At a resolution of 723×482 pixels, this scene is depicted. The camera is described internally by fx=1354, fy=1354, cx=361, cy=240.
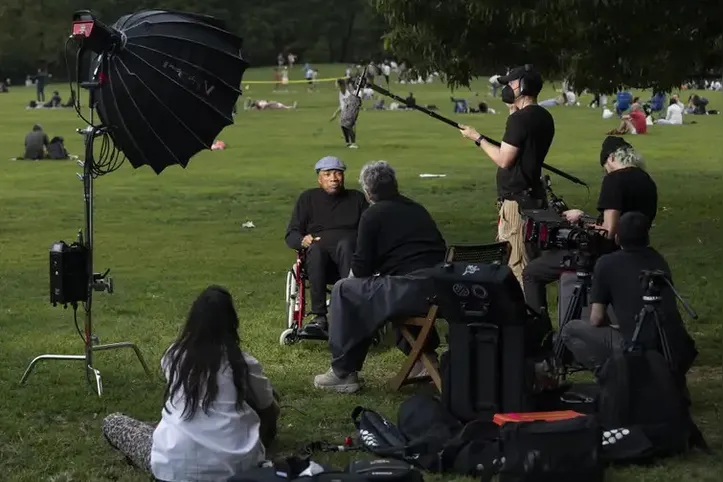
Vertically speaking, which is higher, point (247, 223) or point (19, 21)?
point (19, 21)

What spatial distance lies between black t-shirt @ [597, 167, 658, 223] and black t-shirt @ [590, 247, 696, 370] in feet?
5.27

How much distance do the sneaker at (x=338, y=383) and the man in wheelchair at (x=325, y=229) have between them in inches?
51.1

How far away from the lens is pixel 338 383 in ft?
26.8

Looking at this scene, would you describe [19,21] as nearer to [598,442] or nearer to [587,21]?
[587,21]

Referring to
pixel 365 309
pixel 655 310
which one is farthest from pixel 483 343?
pixel 365 309

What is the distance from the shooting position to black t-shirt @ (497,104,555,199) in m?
9.52

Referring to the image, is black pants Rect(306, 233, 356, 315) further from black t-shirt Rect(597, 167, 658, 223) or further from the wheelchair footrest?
black t-shirt Rect(597, 167, 658, 223)

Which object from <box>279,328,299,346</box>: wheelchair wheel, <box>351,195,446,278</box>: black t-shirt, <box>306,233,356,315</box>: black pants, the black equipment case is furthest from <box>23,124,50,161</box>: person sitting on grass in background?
the black equipment case

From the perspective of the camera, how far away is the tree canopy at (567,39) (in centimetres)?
1266

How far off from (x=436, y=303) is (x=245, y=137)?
27176 mm

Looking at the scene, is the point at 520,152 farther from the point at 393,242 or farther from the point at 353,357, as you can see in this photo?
the point at 353,357

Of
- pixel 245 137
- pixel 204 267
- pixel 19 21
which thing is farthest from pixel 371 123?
pixel 19 21

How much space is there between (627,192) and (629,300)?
6.01 ft

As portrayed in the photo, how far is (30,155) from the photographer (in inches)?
1073
